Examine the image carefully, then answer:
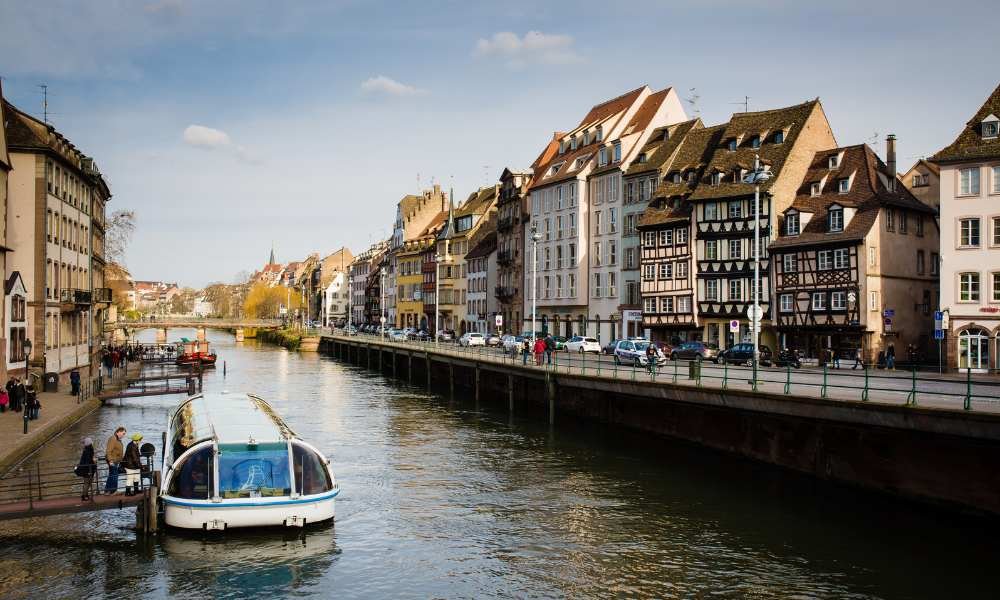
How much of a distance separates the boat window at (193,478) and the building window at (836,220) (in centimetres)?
4676

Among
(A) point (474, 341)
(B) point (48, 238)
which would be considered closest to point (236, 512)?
(B) point (48, 238)

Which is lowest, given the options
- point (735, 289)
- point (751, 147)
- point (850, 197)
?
point (735, 289)

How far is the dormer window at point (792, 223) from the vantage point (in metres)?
60.7

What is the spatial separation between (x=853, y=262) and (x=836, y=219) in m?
3.34

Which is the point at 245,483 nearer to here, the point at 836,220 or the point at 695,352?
the point at 695,352

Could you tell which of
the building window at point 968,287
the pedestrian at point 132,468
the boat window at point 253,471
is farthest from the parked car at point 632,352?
the pedestrian at point 132,468

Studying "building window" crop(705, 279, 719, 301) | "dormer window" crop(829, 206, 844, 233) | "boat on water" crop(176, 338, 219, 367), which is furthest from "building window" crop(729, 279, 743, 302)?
"boat on water" crop(176, 338, 219, 367)

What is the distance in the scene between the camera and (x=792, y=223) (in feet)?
201

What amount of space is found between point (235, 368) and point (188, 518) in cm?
6980

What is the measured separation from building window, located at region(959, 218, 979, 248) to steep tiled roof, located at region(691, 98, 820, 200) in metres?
15.1

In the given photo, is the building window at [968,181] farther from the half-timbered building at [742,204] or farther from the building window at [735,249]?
the building window at [735,249]

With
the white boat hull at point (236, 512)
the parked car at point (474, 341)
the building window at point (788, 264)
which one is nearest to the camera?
the white boat hull at point (236, 512)

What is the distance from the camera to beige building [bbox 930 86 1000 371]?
47312mm

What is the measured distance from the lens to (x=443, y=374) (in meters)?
74.2
